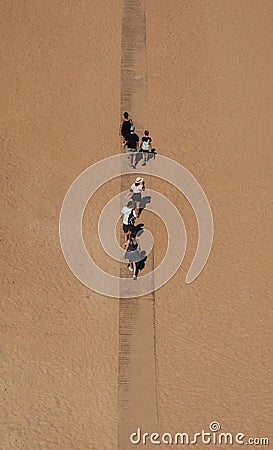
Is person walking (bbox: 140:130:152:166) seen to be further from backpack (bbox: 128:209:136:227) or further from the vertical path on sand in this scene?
backpack (bbox: 128:209:136:227)

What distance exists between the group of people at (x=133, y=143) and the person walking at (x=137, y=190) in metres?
0.97

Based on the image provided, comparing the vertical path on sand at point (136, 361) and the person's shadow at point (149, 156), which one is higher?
the person's shadow at point (149, 156)

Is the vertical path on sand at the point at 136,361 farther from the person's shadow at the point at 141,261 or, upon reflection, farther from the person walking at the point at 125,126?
the person walking at the point at 125,126

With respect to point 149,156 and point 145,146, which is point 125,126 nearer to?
point 145,146

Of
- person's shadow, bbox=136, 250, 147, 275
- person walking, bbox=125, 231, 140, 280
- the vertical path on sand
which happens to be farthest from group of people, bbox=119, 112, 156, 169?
person's shadow, bbox=136, 250, 147, 275

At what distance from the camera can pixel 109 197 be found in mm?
13070

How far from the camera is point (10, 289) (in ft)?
37.6

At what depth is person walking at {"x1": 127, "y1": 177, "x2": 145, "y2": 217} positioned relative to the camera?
12711 mm

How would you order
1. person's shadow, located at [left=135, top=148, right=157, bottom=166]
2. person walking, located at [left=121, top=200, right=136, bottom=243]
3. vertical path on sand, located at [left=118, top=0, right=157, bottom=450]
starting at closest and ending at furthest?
vertical path on sand, located at [left=118, top=0, right=157, bottom=450]
person walking, located at [left=121, top=200, right=136, bottom=243]
person's shadow, located at [left=135, top=148, right=157, bottom=166]

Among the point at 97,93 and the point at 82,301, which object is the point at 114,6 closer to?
the point at 97,93

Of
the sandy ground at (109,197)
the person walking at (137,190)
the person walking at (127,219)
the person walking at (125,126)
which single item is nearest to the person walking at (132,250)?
the person walking at (127,219)

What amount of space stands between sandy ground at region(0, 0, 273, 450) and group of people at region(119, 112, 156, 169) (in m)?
0.41

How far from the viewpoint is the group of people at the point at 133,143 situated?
13.7 metres

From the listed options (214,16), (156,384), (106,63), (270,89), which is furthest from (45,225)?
(214,16)
